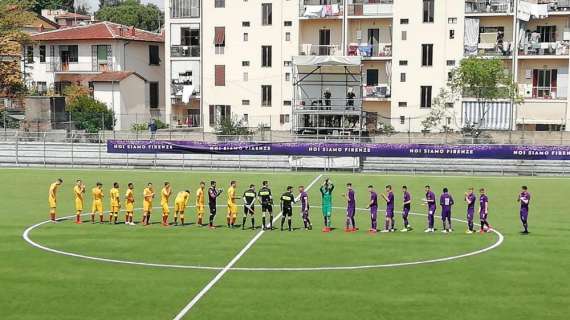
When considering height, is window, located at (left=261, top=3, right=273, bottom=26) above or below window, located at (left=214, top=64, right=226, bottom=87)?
above

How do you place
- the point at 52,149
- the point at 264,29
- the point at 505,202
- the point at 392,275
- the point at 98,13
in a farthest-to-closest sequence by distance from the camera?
the point at 98,13
the point at 264,29
the point at 52,149
the point at 505,202
the point at 392,275

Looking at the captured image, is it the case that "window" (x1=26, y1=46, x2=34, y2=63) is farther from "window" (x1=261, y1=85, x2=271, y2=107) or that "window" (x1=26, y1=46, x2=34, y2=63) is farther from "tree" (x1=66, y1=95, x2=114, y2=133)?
"window" (x1=261, y1=85, x2=271, y2=107)

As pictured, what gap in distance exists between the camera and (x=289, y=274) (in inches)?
947

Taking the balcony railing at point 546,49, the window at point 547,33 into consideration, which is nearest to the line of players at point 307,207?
the balcony railing at point 546,49

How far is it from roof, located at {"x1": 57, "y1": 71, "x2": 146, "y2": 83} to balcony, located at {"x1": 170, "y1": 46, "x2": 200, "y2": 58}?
15.8 feet

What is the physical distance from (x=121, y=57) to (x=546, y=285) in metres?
63.9

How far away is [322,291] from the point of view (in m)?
22.1

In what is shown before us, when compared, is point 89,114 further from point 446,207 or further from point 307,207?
point 446,207

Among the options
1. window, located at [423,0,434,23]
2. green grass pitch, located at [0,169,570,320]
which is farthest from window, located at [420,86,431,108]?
green grass pitch, located at [0,169,570,320]

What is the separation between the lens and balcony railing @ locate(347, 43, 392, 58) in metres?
72.1

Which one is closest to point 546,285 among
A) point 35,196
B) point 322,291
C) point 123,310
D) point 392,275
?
point 392,275

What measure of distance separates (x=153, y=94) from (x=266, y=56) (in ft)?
53.8

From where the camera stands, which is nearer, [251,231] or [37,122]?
[251,231]

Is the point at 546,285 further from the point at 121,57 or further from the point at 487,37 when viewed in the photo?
the point at 121,57
